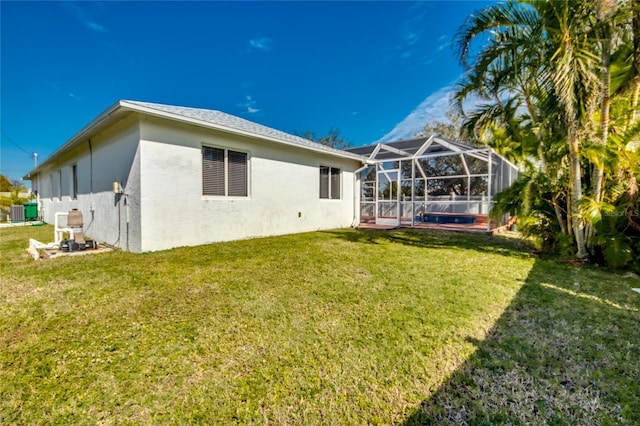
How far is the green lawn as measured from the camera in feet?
5.83

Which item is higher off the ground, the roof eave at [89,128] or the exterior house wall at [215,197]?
the roof eave at [89,128]

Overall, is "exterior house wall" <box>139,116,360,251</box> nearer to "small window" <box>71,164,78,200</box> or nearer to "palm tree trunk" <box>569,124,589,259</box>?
"small window" <box>71,164,78,200</box>

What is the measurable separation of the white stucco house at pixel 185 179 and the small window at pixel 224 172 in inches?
1.0

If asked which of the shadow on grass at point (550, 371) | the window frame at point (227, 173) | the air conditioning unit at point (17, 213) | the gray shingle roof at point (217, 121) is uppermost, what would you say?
the gray shingle roof at point (217, 121)

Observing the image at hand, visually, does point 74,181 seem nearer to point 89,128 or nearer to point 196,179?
point 89,128

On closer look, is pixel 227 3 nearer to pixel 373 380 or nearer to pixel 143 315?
pixel 143 315

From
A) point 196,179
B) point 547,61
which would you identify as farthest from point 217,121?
point 547,61

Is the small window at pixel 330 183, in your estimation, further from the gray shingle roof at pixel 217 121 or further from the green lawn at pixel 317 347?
the green lawn at pixel 317 347

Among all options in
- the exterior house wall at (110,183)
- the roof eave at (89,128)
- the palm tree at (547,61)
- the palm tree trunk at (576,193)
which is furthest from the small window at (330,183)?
the palm tree trunk at (576,193)

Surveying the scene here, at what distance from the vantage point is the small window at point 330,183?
1080cm

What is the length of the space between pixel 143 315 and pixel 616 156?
7.62 metres

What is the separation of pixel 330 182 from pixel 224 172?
468 cm

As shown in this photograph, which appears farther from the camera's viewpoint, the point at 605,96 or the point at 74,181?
the point at 74,181

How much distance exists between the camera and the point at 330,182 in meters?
11.2
